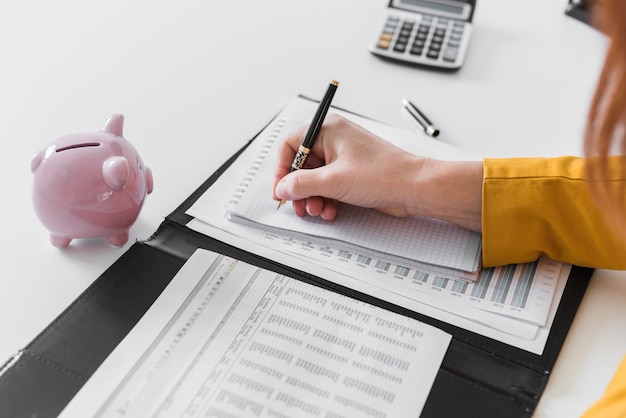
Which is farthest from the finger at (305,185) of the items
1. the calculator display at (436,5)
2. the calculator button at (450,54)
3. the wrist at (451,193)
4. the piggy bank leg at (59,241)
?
the calculator display at (436,5)

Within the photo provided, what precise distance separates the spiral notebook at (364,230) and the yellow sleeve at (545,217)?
0.04 meters

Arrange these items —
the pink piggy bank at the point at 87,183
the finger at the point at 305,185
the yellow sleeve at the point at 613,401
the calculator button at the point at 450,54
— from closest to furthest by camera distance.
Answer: the yellow sleeve at the point at 613,401 → the pink piggy bank at the point at 87,183 → the finger at the point at 305,185 → the calculator button at the point at 450,54

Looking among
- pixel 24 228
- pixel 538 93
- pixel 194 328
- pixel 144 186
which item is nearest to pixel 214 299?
pixel 194 328

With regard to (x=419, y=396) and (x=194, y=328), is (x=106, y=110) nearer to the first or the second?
(x=194, y=328)

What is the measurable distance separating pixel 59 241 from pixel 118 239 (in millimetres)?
64

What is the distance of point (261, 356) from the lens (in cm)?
63

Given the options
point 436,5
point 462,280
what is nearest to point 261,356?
point 462,280

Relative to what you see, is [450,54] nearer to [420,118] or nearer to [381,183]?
[420,118]

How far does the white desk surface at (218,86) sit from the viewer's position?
74 cm

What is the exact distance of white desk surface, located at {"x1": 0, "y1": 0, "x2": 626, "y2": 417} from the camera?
0.74m

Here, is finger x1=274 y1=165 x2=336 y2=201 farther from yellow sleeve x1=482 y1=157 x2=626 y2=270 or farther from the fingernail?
yellow sleeve x1=482 y1=157 x2=626 y2=270

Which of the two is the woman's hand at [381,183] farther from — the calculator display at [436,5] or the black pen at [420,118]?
the calculator display at [436,5]

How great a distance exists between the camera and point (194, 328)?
2.14ft

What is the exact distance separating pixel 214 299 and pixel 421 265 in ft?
0.77
